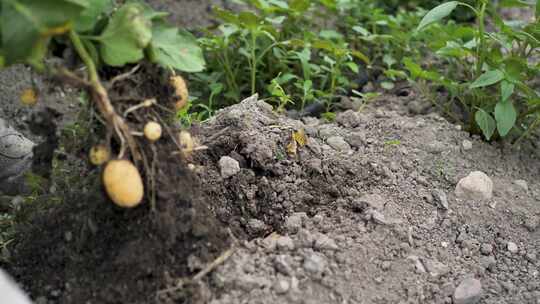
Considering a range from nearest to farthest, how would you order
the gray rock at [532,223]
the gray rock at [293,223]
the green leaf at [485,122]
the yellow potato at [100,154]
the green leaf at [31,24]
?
the green leaf at [31,24] → the yellow potato at [100,154] → the gray rock at [293,223] → the gray rock at [532,223] → the green leaf at [485,122]

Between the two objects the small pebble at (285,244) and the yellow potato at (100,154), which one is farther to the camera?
the small pebble at (285,244)

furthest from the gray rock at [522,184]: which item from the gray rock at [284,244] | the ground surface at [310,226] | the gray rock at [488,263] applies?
the gray rock at [284,244]

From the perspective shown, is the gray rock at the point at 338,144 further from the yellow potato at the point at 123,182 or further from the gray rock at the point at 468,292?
the yellow potato at the point at 123,182

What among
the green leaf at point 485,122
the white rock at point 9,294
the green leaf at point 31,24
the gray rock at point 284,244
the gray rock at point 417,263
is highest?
the green leaf at point 31,24

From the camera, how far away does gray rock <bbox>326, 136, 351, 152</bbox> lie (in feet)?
6.39

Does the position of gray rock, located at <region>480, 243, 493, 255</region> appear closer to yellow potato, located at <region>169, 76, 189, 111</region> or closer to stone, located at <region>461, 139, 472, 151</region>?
stone, located at <region>461, 139, 472, 151</region>

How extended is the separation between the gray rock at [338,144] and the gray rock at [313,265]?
1.85ft

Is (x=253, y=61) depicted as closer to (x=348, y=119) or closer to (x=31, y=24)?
(x=348, y=119)

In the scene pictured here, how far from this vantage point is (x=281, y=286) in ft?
4.58

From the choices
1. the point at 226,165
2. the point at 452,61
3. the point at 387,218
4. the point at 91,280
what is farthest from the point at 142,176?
the point at 452,61

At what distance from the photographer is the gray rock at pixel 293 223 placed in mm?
1604

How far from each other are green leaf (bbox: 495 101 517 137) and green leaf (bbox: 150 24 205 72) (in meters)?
1.10

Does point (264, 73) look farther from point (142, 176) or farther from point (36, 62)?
point (36, 62)

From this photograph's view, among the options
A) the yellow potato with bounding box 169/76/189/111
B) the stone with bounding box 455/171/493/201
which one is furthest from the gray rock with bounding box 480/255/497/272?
Result: the yellow potato with bounding box 169/76/189/111
